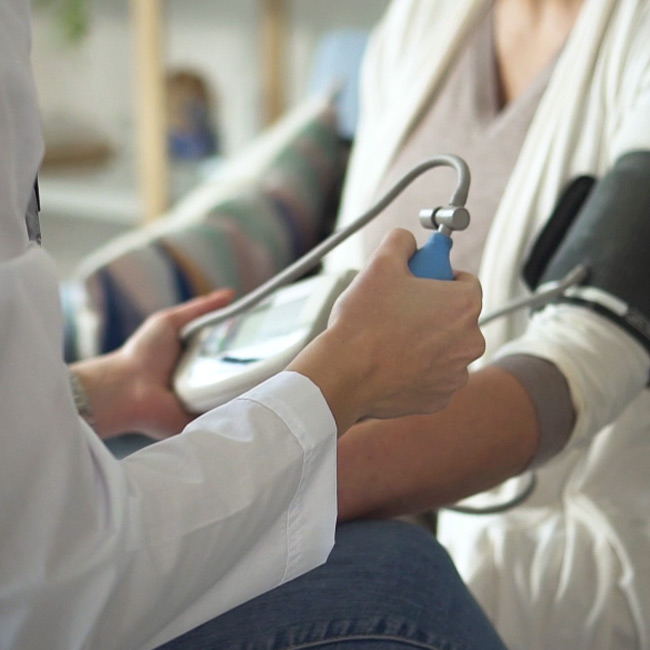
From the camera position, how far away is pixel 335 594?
2.02 ft

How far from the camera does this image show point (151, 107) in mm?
2205

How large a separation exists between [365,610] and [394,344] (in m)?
0.17

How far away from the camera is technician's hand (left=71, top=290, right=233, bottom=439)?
2.87ft

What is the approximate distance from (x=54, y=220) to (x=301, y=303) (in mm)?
2188

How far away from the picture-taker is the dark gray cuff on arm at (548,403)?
0.77m

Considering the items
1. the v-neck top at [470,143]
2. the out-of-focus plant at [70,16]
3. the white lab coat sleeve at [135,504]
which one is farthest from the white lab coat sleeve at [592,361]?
the out-of-focus plant at [70,16]

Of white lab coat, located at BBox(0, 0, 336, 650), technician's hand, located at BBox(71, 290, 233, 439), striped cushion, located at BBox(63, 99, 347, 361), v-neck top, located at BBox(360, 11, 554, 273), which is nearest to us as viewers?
white lab coat, located at BBox(0, 0, 336, 650)

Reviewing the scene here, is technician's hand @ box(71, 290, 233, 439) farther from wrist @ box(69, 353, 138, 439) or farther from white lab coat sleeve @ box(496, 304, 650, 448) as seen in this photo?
white lab coat sleeve @ box(496, 304, 650, 448)

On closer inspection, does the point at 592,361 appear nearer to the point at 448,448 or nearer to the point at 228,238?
the point at 448,448

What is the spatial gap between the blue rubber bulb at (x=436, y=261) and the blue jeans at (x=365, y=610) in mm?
205

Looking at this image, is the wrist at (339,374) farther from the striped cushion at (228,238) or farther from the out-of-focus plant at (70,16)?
the out-of-focus plant at (70,16)

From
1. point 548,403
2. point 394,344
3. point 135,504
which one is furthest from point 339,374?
point 548,403

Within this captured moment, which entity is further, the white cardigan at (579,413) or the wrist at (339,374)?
the white cardigan at (579,413)

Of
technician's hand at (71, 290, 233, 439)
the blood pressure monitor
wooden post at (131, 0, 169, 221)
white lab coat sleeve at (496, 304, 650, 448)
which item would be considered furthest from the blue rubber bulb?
wooden post at (131, 0, 169, 221)
